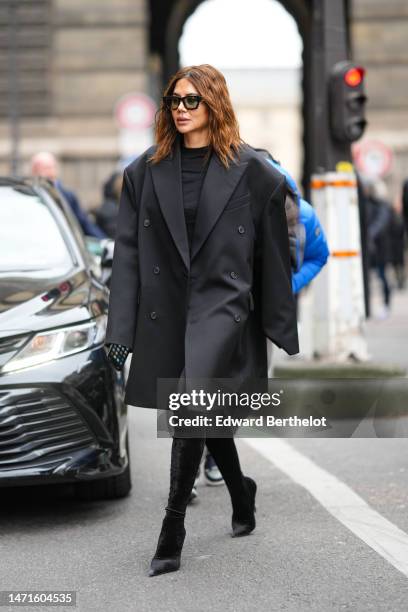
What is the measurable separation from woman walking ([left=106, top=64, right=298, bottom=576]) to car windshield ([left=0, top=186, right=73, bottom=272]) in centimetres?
147

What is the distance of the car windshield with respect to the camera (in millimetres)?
6219

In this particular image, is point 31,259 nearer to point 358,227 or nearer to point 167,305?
point 167,305

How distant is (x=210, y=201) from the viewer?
464 centimetres

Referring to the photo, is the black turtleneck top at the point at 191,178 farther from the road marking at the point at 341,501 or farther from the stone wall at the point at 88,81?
the stone wall at the point at 88,81

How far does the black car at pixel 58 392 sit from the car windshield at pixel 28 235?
0.28 meters

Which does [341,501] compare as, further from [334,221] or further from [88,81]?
[88,81]

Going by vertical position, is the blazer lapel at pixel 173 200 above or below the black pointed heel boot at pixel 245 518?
above

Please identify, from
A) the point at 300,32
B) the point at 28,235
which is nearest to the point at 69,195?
the point at 28,235

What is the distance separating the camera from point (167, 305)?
4.67 metres

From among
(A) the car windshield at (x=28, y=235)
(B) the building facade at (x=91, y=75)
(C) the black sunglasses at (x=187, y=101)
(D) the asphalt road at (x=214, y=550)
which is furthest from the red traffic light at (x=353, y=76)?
(B) the building facade at (x=91, y=75)

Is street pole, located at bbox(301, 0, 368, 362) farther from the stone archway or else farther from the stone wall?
the stone archway

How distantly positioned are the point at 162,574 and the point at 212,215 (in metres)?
1.28

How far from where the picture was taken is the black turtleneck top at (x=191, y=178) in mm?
4684

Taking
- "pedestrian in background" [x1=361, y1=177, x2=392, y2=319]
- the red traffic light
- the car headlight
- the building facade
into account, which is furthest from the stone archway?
the car headlight
